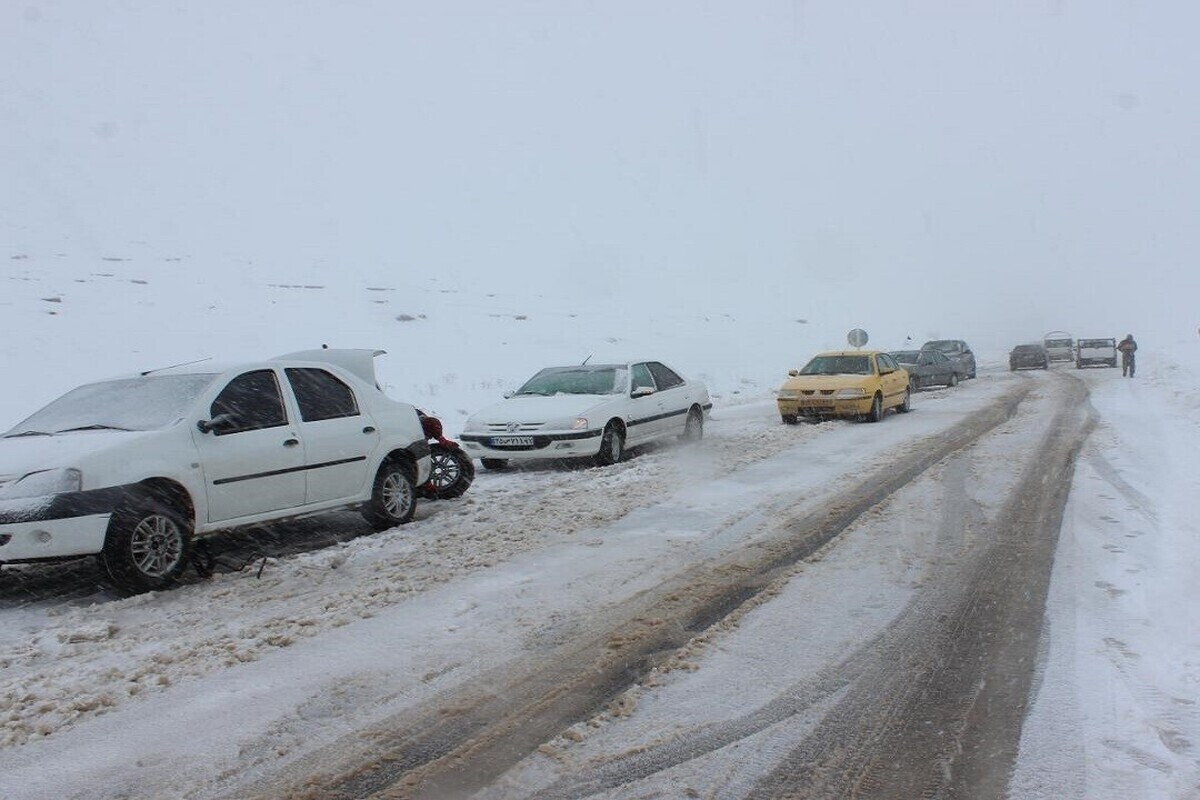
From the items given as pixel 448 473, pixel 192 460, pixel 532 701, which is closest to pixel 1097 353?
pixel 448 473

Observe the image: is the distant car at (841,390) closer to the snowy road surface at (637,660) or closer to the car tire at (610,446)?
the car tire at (610,446)

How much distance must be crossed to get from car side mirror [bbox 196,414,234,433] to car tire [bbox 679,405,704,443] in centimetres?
815

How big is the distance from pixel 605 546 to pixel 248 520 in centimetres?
270

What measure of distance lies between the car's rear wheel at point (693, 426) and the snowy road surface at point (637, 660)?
535 cm

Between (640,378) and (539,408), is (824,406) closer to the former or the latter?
(640,378)

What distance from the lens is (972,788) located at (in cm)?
314

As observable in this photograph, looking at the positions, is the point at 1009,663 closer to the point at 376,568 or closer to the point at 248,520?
the point at 376,568

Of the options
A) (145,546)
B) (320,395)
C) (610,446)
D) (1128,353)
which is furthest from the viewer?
(1128,353)

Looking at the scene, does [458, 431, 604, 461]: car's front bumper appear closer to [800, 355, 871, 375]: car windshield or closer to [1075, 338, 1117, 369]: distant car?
[800, 355, 871, 375]: car windshield

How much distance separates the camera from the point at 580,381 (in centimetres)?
1270

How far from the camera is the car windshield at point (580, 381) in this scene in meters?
12.4

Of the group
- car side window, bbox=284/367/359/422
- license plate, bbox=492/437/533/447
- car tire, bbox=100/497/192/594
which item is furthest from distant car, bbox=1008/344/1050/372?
car tire, bbox=100/497/192/594

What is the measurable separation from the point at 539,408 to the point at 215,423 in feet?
18.6

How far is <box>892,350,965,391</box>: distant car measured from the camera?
26203 millimetres
